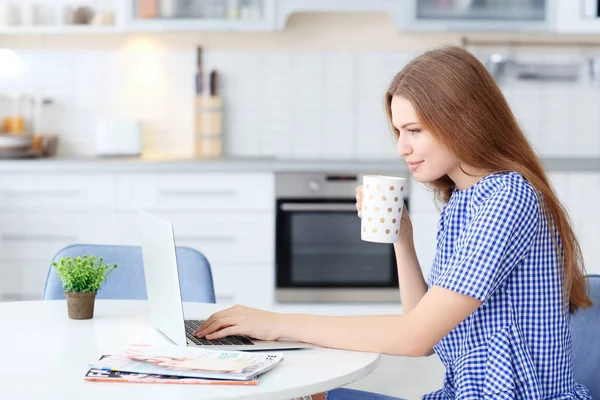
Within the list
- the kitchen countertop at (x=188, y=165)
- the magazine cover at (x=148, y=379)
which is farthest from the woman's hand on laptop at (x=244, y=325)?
the kitchen countertop at (x=188, y=165)

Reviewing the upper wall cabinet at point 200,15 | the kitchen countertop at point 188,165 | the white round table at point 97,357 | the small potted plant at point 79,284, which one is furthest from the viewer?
the upper wall cabinet at point 200,15

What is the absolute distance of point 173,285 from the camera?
1421 mm

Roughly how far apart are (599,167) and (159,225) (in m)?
3.08

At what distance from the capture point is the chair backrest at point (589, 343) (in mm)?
1756

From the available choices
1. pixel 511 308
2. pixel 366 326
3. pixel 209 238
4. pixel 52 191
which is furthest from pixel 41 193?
pixel 511 308

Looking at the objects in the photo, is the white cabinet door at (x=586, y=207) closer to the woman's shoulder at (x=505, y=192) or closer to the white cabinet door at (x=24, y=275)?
the white cabinet door at (x=24, y=275)

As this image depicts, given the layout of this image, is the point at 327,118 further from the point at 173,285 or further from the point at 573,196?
the point at 173,285

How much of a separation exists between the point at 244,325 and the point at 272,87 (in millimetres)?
3150

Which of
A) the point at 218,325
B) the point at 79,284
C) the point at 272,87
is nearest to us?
the point at 218,325

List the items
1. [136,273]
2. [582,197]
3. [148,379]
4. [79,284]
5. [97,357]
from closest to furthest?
[148,379] → [97,357] → [79,284] → [136,273] → [582,197]

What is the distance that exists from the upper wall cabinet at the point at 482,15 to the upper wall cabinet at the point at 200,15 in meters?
0.64

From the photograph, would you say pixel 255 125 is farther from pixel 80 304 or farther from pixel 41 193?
pixel 80 304

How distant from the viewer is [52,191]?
403cm

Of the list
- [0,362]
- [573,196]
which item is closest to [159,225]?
[0,362]
